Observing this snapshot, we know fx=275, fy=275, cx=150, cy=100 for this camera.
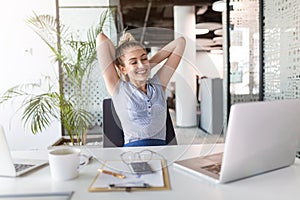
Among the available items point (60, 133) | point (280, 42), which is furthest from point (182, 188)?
point (60, 133)

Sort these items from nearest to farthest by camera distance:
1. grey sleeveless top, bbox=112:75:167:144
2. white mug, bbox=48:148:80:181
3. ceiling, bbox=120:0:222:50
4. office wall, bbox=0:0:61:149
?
1. white mug, bbox=48:148:80:181
2. grey sleeveless top, bbox=112:75:167:144
3. office wall, bbox=0:0:61:149
4. ceiling, bbox=120:0:222:50

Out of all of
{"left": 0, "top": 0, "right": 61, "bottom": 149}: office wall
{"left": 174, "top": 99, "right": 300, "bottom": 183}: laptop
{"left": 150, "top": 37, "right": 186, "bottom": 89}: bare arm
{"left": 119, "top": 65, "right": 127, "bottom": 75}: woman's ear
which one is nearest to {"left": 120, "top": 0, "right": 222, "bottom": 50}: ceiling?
{"left": 0, "top": 0, "right": 61, "bottom": 149}: office wall

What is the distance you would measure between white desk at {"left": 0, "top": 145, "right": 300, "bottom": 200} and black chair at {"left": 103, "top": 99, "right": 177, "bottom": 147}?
2.22ft

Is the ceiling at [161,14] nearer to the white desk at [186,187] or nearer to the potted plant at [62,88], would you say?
the potted plant at [62,88]

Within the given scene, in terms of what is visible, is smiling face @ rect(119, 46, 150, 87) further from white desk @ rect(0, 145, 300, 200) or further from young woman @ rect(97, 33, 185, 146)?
white desk @ rect(0, 145, 300, 200)

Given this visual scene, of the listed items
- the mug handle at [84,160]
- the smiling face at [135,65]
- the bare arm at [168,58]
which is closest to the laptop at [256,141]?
the mug handle at [84,160]

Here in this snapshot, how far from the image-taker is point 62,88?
298 centimetres

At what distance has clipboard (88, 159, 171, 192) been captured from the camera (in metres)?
0.75

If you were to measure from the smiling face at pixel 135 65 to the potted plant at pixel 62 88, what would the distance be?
78 centimetres

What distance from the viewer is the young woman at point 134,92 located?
1464 mm

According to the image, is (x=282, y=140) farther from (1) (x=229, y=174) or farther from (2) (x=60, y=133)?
(2) (x=60, y=133)

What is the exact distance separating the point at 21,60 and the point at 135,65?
84.1 inches

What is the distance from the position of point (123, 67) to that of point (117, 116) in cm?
31

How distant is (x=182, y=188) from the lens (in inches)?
29.6
